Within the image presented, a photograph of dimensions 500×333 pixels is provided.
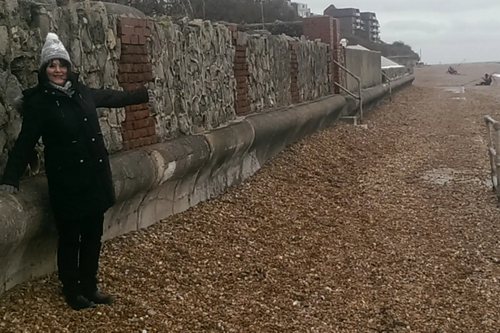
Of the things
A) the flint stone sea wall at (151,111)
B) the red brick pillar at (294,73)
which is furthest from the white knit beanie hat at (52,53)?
the red brick pillar at (294,73)

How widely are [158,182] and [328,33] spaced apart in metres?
9.90

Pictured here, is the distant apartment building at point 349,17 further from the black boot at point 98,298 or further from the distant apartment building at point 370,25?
the black boot at point 98,298

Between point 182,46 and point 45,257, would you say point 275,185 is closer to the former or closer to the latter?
point 182,46

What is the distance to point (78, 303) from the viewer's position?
13.3 feet

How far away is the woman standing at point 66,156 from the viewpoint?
12.5 ft

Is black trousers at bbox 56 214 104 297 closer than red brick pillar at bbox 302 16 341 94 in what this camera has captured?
Yes

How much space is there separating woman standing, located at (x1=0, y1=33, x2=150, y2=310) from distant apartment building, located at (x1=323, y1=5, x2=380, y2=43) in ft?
235

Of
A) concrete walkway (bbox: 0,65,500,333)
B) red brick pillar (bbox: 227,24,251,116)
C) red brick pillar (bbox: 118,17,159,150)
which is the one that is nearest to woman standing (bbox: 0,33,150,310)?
concrete walkway (bbox: 0,65,500,333)

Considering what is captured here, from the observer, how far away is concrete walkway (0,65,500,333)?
4.29 meters

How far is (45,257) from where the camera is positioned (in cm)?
442

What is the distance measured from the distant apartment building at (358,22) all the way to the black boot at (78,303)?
236 feet

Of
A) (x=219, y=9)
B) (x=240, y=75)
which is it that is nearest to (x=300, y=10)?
(x=219, y=9)

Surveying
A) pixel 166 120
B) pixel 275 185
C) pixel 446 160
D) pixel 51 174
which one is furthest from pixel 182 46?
pixel 446 160

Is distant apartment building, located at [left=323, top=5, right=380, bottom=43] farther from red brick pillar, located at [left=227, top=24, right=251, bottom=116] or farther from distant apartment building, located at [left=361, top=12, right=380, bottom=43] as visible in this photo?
red brick pillar, located at [left=227, top=24, right=251, bottom=116]
